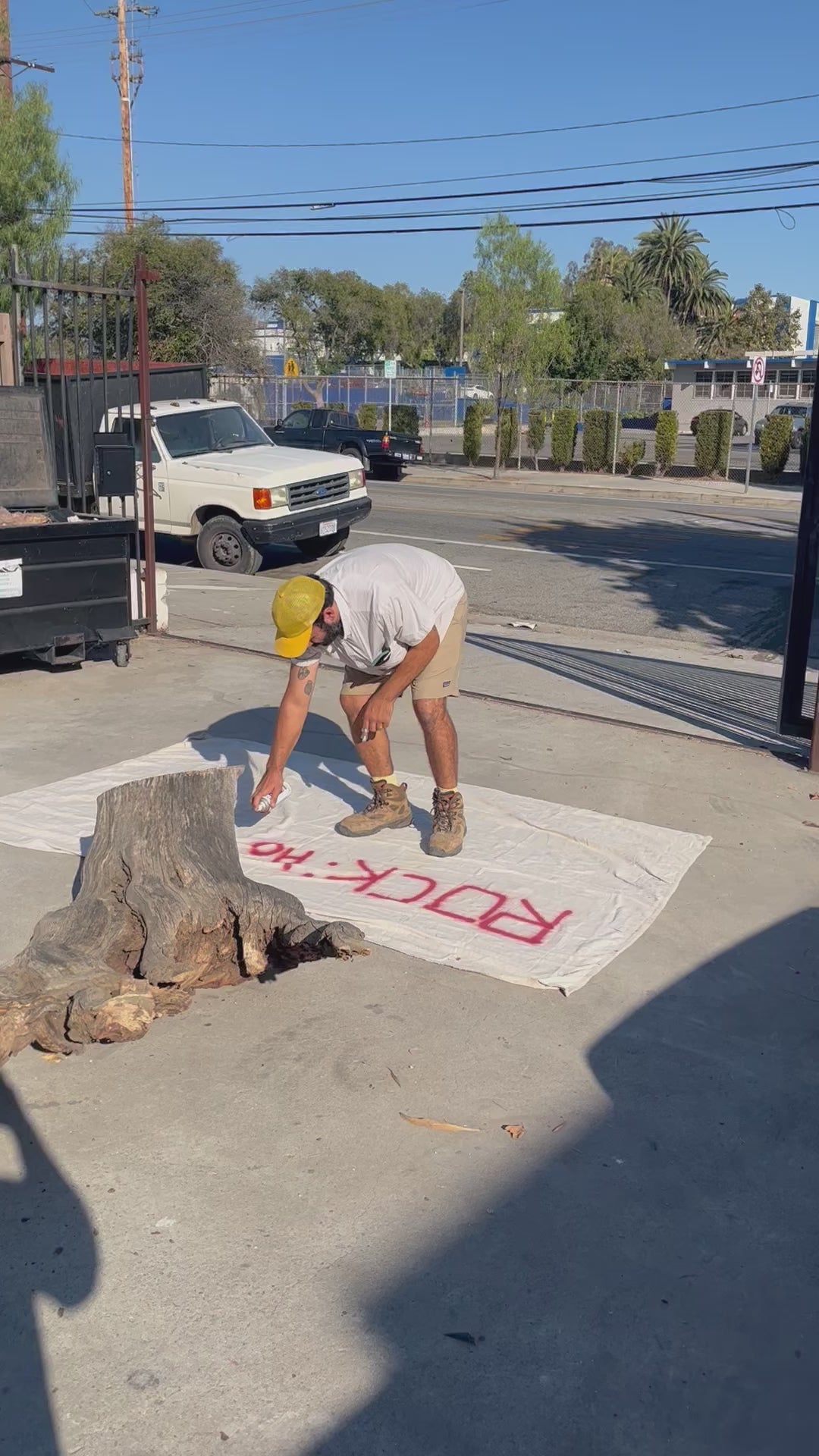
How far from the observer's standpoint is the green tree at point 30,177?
2330cm

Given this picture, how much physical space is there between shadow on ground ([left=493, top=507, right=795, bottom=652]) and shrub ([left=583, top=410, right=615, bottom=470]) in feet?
31.5

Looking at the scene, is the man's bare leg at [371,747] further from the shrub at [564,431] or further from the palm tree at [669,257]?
the palm tree at [669,257]

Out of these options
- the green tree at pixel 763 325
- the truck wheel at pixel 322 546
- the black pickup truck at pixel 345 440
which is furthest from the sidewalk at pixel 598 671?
the green tree at pixel 763 325

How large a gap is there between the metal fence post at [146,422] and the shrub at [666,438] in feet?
76.5

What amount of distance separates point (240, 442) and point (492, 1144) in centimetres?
1294

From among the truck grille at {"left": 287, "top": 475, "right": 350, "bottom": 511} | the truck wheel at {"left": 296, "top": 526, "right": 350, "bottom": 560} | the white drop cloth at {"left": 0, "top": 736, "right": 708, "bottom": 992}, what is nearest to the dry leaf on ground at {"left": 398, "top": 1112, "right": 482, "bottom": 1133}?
the white drop cloth at {"left": 0, "top": 736, "right": 708, "bottom": 992}

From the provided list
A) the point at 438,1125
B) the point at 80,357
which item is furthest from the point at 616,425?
the point at 438,1125

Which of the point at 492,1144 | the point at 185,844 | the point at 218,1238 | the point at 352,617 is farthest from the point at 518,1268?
the point at 352,617

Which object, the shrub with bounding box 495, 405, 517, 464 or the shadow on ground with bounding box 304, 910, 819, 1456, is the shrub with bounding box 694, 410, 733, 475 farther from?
the shadow on ground with bounding box 304, 910, 819, 1456

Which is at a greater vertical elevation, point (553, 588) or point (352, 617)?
point (352, 617)

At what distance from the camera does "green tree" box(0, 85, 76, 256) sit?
76.4 feet

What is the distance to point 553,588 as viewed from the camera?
13609mm

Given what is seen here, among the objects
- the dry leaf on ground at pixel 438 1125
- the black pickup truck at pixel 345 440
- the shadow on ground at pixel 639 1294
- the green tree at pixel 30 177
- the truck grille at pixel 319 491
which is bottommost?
the shadow on ground at pixel 639 1294

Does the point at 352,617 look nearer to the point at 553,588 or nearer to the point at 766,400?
the point at 553,588
